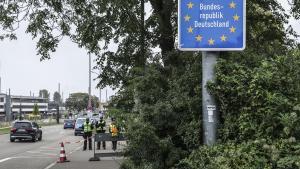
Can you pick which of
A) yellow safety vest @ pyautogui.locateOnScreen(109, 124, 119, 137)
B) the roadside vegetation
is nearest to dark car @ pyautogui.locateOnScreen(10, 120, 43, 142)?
yellow safety vest @ pyautogui.locateOnScreen(109, 124, 119, 137)

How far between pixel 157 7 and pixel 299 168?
9.00 metres

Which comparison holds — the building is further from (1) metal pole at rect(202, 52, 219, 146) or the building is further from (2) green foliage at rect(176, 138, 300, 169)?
(2) green foliage at rect(176, 138, 300, 169)

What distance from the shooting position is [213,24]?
750 centimetres

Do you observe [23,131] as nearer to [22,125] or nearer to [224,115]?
[22,125]

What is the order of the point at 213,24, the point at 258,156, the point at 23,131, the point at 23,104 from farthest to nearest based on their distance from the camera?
1. the point at 23,104
2. the point at 23,131
3. the point at 213,24
4. the point at 258,156

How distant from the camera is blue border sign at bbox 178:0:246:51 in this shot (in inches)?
295

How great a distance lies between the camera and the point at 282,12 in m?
16.0

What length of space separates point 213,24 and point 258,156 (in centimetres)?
185

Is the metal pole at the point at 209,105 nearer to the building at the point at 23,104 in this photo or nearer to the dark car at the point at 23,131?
the dark car at the point at 23,131

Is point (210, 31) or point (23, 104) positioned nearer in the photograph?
point (210, 31)

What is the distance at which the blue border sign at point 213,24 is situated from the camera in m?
7.50

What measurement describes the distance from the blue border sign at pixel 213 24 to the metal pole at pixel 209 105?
19 cm

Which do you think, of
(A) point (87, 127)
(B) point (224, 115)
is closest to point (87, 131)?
(A) point (87, 127)

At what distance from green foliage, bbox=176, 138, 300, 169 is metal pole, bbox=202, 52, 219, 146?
362 millimetres
